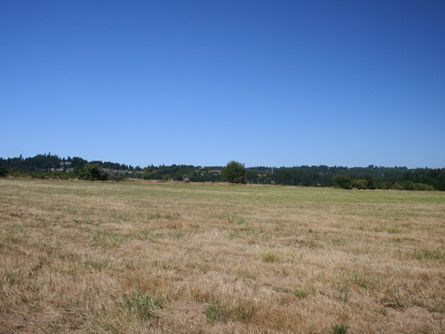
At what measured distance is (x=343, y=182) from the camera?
12588 centimetres

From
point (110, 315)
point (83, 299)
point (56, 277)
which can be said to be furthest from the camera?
point (56, 277)

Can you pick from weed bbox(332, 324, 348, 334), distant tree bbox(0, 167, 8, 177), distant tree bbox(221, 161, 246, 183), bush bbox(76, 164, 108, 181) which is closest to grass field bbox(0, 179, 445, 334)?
weed bbox(332, 324, 348, 334)

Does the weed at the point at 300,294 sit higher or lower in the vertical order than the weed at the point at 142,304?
lower

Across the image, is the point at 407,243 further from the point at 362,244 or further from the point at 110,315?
the point at 110,315

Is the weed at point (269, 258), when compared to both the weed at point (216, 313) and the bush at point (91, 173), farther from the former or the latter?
the bush at point (91, 173)

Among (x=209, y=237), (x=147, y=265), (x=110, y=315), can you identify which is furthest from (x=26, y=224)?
(x=110, y=315)

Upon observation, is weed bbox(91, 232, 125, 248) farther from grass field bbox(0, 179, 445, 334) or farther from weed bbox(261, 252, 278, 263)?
weed bbox(261, 252, 278, 263)

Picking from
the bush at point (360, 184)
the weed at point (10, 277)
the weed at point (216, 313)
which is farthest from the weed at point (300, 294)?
the bush at point (360, 184)

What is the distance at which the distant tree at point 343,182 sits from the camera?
12359 cm

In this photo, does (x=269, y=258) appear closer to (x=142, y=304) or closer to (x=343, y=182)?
(x=142, y=304)

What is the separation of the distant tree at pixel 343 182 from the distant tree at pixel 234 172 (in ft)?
97.5

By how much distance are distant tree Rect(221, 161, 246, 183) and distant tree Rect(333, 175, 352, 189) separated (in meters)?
29.7

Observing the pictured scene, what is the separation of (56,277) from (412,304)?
6.39 m

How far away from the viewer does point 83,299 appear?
654 centimetres
